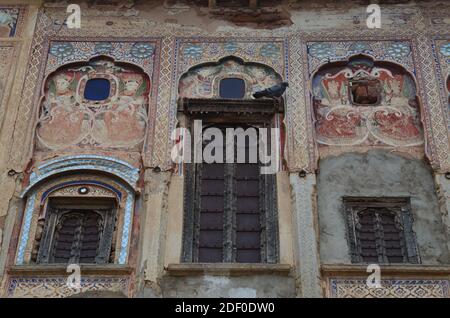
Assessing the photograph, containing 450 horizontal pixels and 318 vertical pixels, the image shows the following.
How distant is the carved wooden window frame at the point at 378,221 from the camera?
1031 cm

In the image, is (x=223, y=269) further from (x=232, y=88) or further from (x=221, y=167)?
(x=232, y=88)

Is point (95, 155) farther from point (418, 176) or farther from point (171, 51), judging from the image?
point (418, 176)

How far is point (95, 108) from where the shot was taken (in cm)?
1179

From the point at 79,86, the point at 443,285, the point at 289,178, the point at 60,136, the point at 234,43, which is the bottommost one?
the point at 443,285

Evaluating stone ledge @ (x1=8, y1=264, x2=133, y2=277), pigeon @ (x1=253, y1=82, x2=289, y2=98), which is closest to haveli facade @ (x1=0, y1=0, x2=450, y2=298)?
stone ledge @ (x1=8, y1=264, x2=133, y2=277)

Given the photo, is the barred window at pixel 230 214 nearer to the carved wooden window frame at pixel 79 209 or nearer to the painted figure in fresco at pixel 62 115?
the carved wooden window frame at pixel 79 209

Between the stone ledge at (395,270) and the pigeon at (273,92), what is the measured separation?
9.42ft

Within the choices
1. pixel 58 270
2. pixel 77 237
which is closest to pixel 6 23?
pixel 77 237

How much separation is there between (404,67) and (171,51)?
3.57m

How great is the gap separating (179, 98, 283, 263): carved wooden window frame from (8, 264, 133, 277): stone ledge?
0.88 metres

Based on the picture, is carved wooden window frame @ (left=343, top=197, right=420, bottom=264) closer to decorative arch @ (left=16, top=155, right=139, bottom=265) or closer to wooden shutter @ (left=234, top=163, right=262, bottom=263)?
wooden shutter @ (left=234, top=163, right=262, bottom=263)

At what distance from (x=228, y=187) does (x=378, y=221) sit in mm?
2090

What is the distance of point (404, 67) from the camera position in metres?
12.2

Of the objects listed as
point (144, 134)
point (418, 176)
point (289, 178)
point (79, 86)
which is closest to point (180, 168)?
point (144, 134)
